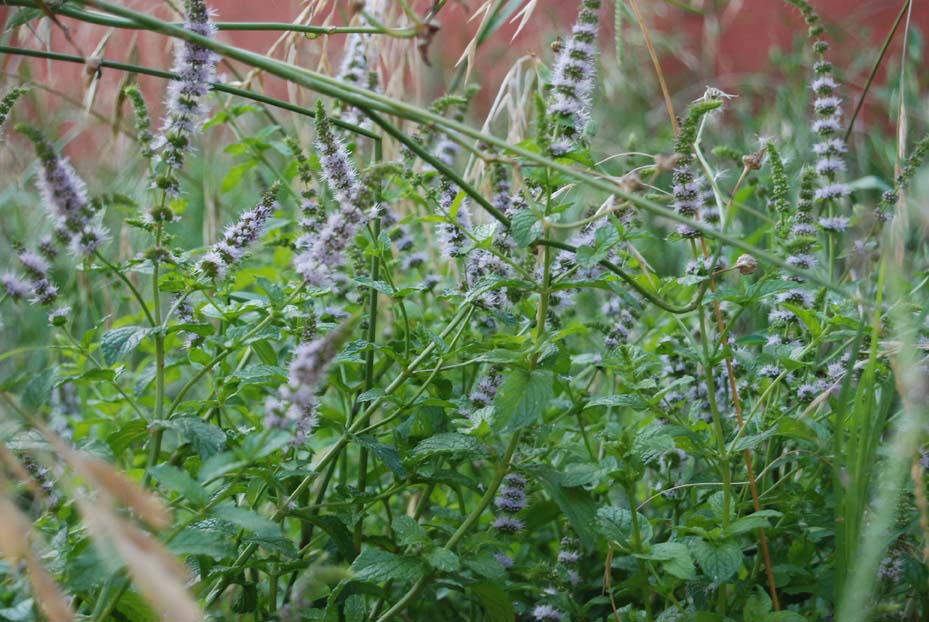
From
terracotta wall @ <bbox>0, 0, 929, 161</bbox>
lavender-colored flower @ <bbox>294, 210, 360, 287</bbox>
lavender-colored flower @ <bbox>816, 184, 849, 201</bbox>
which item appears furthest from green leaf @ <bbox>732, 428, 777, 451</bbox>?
terracotta wall @ <bbox>0, 0, 929, 161</bbox>

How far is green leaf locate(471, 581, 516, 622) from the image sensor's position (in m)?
1.27

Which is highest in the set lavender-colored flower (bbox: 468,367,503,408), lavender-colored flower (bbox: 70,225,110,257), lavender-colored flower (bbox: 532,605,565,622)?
lavender-colored flower (bbox: 70,225,110,257)

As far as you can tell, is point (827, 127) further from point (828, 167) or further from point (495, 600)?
point (495, 600)

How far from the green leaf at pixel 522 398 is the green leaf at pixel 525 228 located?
17cm

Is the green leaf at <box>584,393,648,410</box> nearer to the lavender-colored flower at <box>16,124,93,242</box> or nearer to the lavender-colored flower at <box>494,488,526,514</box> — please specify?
the lavender-colored flower at <box>494,488,526,514</box>

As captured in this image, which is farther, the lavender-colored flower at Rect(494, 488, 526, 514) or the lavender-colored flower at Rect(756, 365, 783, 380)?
the lavender-colored flower at Rect(756, 365, 783, 380)

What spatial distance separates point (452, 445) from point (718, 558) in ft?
1.20

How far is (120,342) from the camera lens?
4.06ft

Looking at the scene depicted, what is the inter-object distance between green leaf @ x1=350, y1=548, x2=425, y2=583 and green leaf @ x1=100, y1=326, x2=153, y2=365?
389mm

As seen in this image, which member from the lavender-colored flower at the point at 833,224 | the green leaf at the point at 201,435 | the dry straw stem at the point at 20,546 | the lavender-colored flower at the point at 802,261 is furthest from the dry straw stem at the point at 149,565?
the lavender-colored flower at the point at 833,224

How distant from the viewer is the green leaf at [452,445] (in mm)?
1258

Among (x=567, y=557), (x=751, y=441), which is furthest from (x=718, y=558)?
(x=567, y=557)

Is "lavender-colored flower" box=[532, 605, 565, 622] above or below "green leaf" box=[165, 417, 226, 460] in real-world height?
below

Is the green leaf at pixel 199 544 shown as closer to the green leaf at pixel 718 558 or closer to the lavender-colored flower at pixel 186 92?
the lavender-colored flower at pixel 186 92
